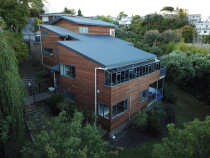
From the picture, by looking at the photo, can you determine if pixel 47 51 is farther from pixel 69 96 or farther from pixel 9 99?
pixel 9 99

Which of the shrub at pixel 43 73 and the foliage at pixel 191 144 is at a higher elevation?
the shrub at pixel 43 73

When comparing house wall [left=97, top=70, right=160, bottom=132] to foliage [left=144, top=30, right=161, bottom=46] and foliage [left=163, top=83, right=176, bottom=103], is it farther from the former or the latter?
foliage [left=144, top=30, right=161, bottom=46]

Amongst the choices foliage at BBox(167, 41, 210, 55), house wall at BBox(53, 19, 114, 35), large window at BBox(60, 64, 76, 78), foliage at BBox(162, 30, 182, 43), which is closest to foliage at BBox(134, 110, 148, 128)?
large window at BBox(60, 64, 76, 78)

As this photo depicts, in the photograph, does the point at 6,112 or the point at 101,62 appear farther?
the point at 101,62

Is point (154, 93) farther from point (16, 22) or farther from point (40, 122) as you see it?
point (16, 22)

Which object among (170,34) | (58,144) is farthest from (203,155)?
(170,34)

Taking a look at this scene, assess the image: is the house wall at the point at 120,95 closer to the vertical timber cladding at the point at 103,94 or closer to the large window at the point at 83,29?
the vertical timber cladding at the point at 103,94

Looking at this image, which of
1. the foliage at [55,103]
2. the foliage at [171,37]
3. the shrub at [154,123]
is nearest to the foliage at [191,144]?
the shrub at [154,123]
